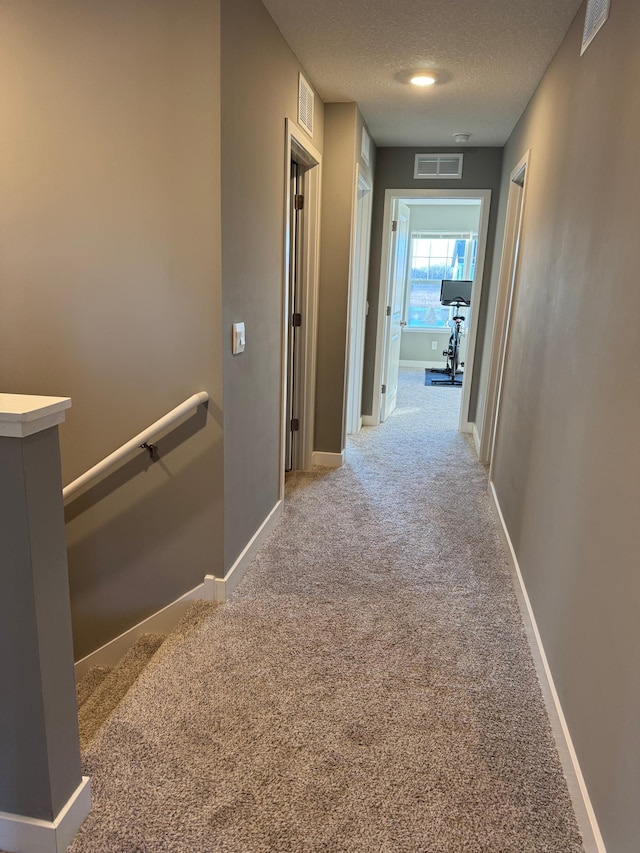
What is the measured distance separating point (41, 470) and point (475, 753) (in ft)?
4.58

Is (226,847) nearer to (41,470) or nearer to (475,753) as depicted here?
(475,753)

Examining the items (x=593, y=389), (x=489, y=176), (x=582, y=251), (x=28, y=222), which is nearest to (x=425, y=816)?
(x=593, y=389)

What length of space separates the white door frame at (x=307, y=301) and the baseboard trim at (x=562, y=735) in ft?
4.75

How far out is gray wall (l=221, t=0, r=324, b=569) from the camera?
2029 mm

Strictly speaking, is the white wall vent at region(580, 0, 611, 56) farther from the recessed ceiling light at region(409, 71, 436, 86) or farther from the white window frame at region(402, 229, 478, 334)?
the white window frame at region(402, 229, 478, 334)

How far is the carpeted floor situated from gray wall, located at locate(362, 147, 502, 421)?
2588 millimetres

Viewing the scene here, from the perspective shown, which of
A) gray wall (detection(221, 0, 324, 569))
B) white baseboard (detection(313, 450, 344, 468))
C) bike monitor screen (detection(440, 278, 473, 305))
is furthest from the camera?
bike monitor screen (detection(440, 278, 473, 305))

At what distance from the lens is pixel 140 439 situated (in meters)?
2.05

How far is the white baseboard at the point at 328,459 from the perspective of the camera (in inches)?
160

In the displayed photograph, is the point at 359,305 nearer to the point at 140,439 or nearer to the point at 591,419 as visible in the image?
the point at 140,439

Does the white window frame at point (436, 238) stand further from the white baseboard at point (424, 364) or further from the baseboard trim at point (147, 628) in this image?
the baseboard trim at point (147, 628)

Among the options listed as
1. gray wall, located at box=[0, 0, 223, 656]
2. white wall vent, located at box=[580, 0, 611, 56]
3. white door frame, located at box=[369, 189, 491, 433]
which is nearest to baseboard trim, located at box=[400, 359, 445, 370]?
white door frame, located at box=[369, 189, 491, 433]

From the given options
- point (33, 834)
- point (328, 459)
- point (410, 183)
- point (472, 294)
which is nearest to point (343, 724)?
point (33, 834)

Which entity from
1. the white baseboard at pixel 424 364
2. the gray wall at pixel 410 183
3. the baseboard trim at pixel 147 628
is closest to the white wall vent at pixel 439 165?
the gray wall at pixel 410 183
